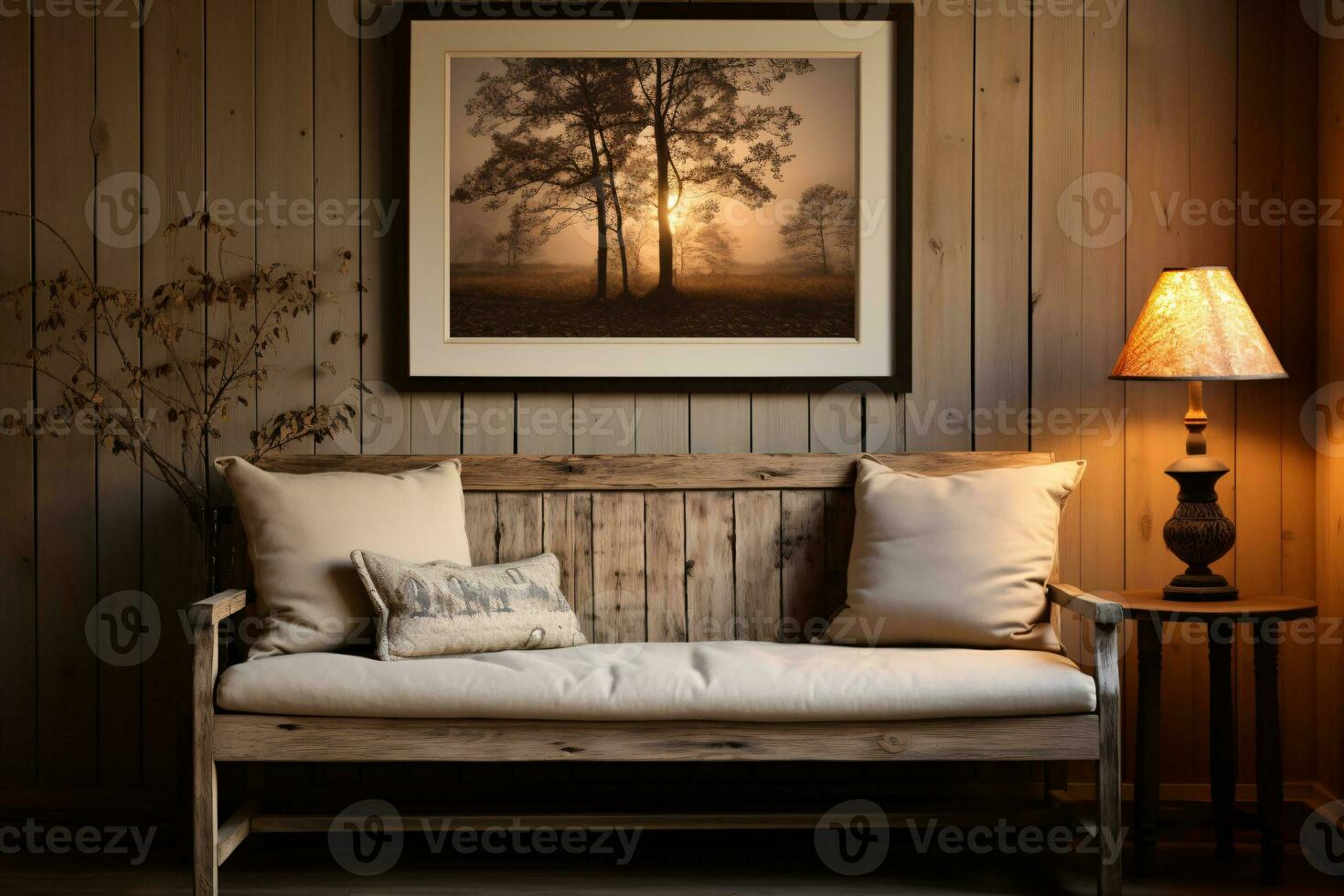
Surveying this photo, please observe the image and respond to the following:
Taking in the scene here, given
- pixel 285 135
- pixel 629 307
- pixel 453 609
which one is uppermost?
pixel 285 135

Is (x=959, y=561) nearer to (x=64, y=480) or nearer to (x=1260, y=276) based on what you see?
(x=1260, y=276)

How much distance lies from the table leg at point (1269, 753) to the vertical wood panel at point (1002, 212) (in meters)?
0.77

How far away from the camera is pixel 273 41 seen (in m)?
2.85

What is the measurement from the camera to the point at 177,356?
2.84m

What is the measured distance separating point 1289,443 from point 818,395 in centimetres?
128

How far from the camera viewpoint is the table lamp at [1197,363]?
7.98ft

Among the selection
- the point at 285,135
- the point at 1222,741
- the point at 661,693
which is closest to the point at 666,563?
the point at 661,693

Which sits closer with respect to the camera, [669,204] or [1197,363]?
[1197,363]

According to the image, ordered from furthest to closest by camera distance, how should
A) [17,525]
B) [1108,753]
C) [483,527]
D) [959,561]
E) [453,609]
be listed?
[17,525] < [483,527] < [959,561] < [453,609] < [1108,753]

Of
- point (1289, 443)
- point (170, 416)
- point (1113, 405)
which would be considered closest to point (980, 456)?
point (1113, 405)

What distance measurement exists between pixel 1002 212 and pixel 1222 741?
4.72ft

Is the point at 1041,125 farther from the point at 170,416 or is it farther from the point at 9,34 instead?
the point at 9,34

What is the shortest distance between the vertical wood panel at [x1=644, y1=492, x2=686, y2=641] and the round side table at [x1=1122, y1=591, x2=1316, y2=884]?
1.06m

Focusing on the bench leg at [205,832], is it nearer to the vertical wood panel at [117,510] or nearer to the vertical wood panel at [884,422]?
the vertical wood panel at [117,510]
